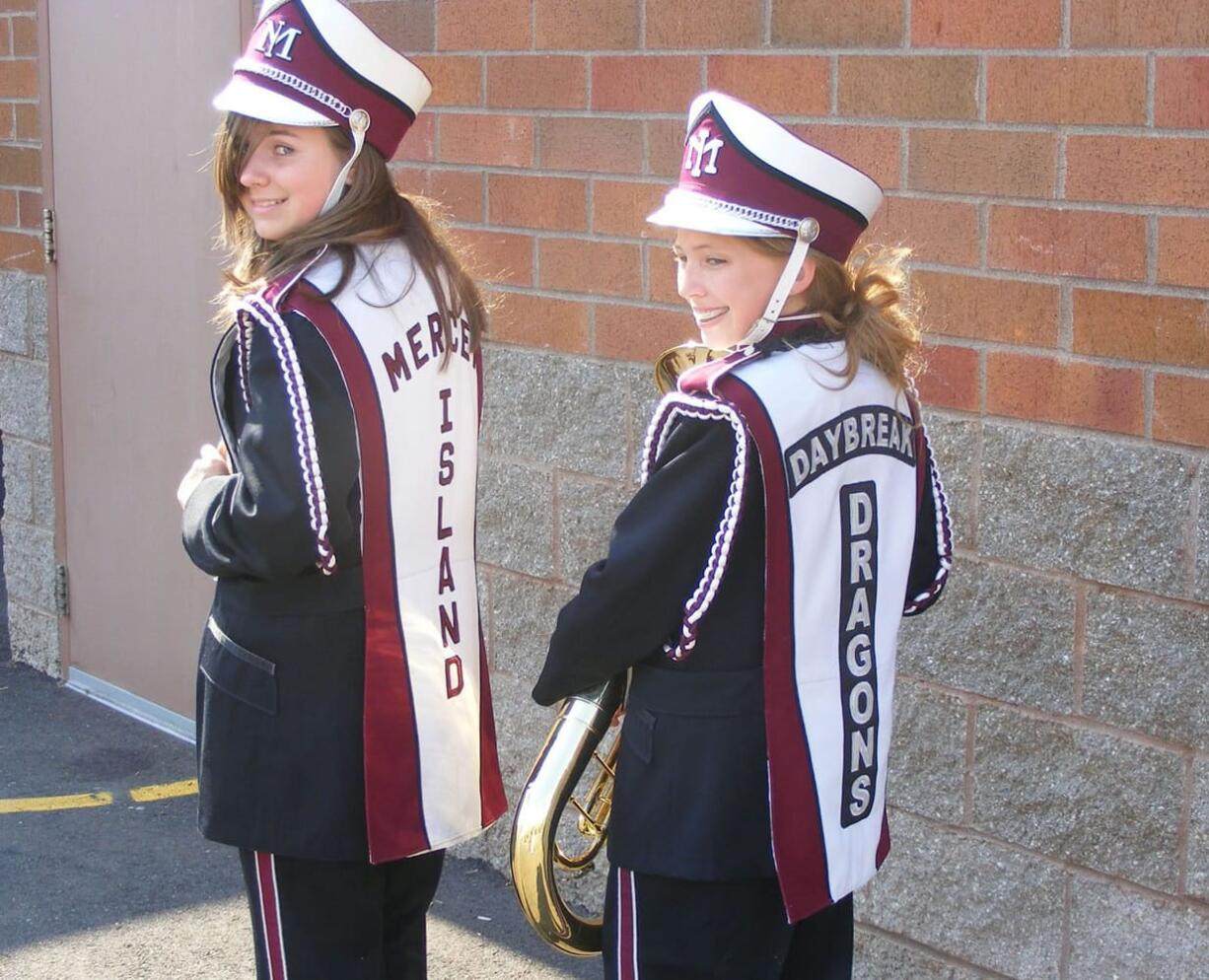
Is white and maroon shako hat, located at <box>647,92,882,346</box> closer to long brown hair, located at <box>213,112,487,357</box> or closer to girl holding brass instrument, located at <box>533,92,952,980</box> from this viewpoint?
girl holding brass instrument, located at <box>533,92,952,980</box>

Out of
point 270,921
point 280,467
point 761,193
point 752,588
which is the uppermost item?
point 761,193

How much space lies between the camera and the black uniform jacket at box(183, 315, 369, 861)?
2789 millimetres

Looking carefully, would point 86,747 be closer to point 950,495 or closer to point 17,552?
point 17,552

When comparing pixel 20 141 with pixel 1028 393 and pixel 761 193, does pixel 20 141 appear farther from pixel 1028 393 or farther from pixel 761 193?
pixel 761 193

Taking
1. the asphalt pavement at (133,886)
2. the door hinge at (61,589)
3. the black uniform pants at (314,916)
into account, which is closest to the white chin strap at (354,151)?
the black uniform pants at (314,916)

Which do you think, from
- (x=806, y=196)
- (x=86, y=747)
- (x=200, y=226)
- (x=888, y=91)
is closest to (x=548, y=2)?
(x=888, y=91)

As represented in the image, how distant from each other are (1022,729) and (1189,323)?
864 millimetres

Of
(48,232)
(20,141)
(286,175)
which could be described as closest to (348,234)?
(286,175)

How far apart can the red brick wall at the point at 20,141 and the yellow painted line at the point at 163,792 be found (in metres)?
1.85

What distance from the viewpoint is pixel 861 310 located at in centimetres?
265

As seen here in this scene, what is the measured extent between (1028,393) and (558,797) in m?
1.31

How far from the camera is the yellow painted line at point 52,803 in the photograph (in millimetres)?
5133

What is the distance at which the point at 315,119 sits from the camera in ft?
9.44
